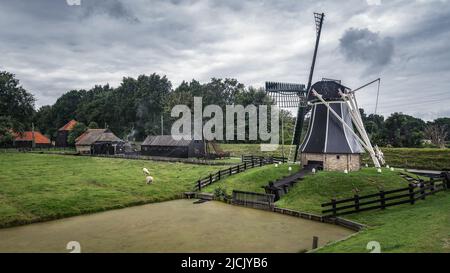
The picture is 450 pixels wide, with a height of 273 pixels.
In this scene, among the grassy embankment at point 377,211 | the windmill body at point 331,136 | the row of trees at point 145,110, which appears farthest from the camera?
the row of trees at point 145,110

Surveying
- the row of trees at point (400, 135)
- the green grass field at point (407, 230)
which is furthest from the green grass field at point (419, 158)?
the green grass field at point (407, 230)

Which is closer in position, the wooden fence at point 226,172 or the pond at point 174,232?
the pond at point 174,232

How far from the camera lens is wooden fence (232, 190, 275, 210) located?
62.5 feet

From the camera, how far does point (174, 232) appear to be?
46.1 ft

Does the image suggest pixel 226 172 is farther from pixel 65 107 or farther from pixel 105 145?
pixel 65 107

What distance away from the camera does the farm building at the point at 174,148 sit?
45750mm

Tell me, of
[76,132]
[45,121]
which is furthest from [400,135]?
[45,121]

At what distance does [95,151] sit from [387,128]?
49696 millimetres

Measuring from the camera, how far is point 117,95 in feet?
277

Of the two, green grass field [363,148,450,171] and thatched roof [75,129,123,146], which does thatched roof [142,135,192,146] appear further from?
A: green grass field [363,148,450,171]

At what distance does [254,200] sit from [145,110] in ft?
204

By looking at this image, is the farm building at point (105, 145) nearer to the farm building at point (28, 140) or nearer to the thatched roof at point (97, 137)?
the thatched roof at point (97, 137)

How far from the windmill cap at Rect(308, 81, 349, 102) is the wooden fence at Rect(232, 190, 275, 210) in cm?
989
